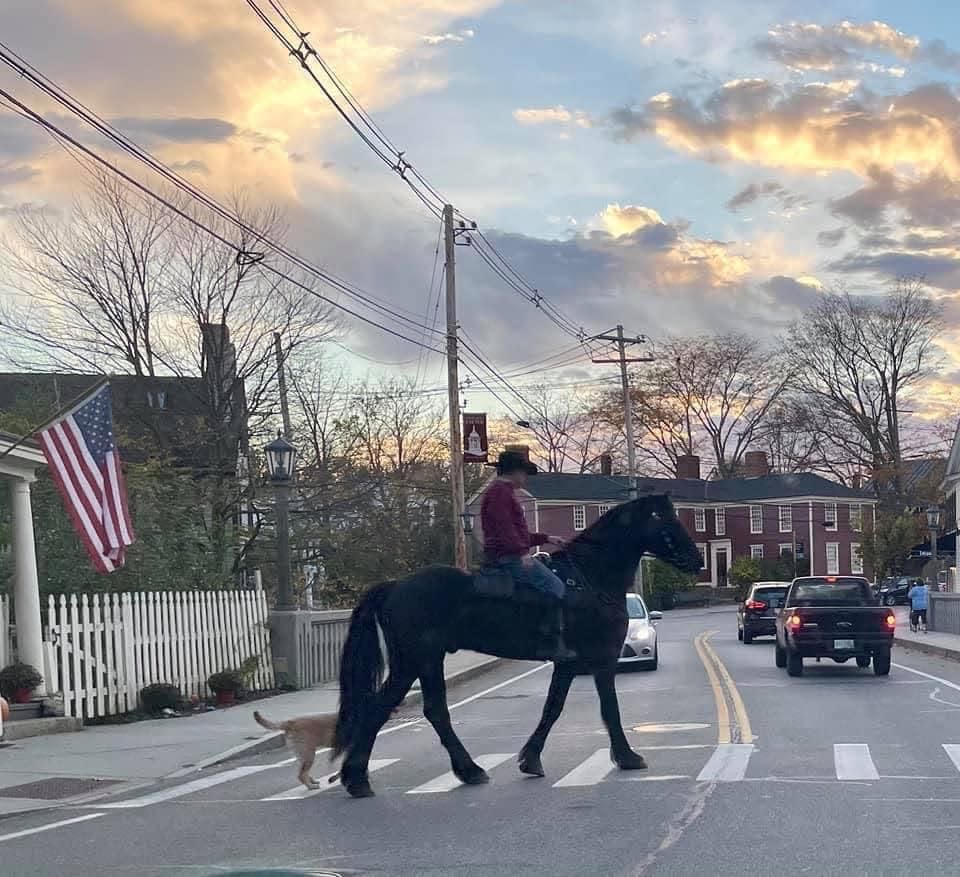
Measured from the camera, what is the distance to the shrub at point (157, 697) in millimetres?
18031

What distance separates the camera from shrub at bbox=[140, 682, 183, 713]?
59.2ft

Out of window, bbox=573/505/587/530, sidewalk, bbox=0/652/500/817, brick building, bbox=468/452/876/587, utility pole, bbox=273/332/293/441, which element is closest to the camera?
sidewalk, bbox=0/652/500/817

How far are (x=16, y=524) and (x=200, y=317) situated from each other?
17158mm

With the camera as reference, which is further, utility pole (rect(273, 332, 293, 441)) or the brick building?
the brick building

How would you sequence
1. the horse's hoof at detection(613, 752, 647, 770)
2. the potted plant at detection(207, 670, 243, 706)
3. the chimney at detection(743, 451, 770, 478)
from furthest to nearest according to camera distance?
the chimney at detection(743, 451, 770, 478) < the potted plant at detection(207, 670, 243, 706) < the horse's hoof at detection(613, 752, 647, 770)

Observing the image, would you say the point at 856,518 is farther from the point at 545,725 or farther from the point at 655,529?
the point at 545,725

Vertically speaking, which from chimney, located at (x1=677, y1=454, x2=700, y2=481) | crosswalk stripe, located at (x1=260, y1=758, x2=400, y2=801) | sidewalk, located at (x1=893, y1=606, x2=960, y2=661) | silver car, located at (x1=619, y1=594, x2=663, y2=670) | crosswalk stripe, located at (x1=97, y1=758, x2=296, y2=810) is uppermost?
chimney, located at (x1=677, y1=454, x2=700, y2=481)

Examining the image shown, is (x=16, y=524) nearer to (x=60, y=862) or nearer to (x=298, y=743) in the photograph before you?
(x=298, y=743)

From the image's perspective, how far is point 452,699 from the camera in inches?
855

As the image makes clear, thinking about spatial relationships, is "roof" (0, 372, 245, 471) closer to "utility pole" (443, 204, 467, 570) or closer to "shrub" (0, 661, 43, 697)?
"utility pole" (443, 204, 467, 570)

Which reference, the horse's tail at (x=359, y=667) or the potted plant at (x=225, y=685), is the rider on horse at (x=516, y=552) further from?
the potted plant at (x=225, y=685)

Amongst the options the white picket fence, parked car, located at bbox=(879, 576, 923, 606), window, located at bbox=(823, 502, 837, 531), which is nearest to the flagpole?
the white picket fence

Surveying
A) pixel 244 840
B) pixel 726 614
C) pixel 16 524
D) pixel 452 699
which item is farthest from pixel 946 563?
pixel 244 840

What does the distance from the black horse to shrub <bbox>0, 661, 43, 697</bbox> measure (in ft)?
21.7
